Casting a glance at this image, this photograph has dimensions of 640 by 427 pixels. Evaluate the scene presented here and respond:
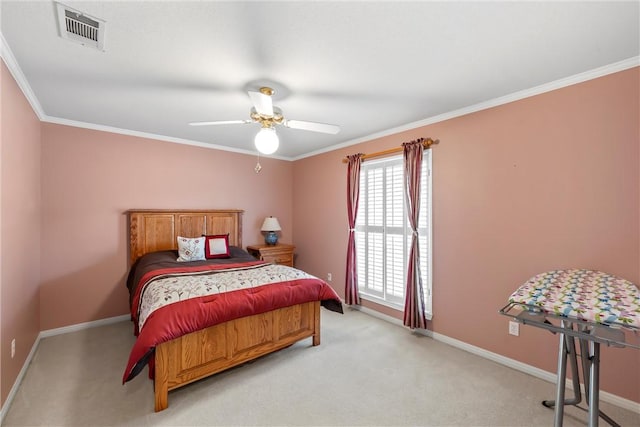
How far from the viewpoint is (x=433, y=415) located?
6.54 feet

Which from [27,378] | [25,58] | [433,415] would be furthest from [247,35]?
[27,378]

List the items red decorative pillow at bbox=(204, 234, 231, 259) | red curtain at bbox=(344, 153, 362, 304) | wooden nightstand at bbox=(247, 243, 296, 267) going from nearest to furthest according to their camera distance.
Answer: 1. red decorative pillow at bbox=(204, 234, 231, 259)
2. red curtain at bbox=(344, 153, 362, 304)
3. wooden nightstand at bbox=(247, 243, 296, 267)

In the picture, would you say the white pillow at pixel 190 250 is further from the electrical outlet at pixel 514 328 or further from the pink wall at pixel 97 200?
the electrical outlet at pixel 514 328

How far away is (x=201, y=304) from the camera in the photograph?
7.34 feet

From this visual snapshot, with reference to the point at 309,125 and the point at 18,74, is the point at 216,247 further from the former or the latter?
the point at 18,74

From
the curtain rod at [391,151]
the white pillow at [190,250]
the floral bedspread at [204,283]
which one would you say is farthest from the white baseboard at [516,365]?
the white pillow at [190,250]

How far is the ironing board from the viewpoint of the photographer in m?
1.35

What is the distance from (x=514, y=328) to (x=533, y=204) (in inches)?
44.8

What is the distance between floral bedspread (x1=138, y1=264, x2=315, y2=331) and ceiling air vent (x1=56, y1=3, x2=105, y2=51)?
71.3 inches

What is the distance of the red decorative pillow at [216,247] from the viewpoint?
389 cm

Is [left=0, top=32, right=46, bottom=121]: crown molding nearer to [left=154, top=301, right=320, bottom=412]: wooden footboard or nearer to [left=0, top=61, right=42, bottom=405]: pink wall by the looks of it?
[left=0, top=61, right=42, bottom=405]: pink wall

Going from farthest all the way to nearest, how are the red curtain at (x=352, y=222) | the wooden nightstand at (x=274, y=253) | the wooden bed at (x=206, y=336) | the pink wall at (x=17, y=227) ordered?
1. the wooden nightstand at (x=274, y=253)
2. the red curtain at (x=352, y=222)
3. the wooden bed at (x=206, y=336)
4. the pink wall at (x=17, y=227)

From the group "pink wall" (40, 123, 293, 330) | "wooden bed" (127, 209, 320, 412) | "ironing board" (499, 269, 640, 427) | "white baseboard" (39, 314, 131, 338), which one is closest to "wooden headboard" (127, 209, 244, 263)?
"wooden bed" (127, 209, 320, 412)

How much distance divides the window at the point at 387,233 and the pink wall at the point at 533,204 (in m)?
0.14
